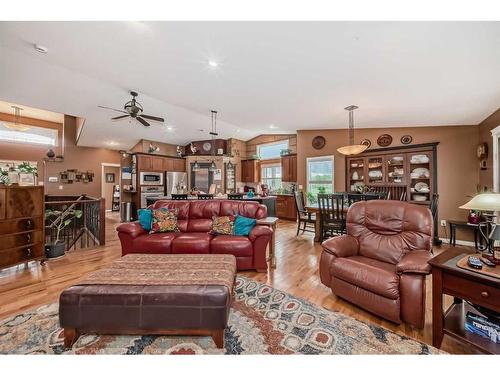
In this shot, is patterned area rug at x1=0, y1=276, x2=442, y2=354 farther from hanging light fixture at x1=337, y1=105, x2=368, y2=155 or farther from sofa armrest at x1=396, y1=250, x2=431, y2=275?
hanging light fixture at x1=337, y1=105, x2=368, y2=155

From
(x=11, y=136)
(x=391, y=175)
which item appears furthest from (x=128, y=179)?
(x=391, y=175)

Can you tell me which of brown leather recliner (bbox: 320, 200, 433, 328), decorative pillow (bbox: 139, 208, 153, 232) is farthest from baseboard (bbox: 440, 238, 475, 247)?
decorative pillow (bbox: 139, 208, 153, 232)

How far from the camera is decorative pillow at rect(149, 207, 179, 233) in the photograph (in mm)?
3139

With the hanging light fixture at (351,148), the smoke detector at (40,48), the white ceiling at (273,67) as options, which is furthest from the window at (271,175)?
the smoke detector at (40,48)

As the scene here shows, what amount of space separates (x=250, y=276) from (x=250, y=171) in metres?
5.67

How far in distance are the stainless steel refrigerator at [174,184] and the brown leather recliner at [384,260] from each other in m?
6.32

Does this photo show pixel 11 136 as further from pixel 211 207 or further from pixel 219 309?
pixel 219 309

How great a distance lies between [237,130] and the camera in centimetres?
711

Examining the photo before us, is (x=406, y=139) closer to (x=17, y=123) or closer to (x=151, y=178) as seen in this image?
(x=151, y=178)

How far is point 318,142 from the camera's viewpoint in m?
5.85

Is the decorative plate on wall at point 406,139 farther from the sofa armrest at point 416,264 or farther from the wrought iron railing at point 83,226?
the wrought iron railing at point 83,226

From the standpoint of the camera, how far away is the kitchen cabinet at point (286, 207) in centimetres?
680

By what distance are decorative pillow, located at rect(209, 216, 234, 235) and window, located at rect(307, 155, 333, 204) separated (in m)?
3.35
